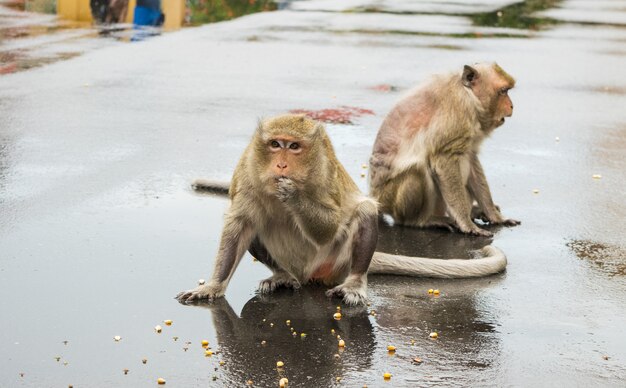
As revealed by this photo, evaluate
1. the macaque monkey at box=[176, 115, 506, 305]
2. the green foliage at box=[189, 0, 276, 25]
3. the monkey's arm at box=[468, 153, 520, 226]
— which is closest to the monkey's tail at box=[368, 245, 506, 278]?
the macaque monkey at box=[176, 115, 506, 305]

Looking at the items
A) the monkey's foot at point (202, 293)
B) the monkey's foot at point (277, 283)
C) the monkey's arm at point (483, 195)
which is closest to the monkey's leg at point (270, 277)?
the monkey's foot at point (277, 283)

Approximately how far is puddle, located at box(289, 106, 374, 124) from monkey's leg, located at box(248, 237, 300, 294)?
5663 millimetres

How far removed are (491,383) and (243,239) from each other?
74.5 inches

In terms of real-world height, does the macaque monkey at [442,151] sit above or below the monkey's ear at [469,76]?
below

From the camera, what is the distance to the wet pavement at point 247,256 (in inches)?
233

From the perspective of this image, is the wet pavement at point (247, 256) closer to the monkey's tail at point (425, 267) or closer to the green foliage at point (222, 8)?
the monkey's tail at point (425, 267)

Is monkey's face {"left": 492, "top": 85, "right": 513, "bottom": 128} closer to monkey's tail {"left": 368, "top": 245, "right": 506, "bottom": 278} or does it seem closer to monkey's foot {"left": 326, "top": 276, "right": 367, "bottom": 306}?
monkey's tail {"left": 368, "top": 245, "right": 506, "bottom": 278}

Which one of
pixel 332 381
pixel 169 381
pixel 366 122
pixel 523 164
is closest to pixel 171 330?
pixel 169 381

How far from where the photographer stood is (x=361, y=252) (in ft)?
22.9

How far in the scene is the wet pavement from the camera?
5.92m

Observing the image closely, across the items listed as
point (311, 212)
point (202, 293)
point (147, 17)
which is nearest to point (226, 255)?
point (202, 293)

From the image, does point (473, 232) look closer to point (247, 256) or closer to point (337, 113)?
point (247, 256)

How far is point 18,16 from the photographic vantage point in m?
21.5

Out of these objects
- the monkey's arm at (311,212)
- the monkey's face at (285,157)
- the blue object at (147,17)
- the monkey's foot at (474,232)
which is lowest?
the blue object at (147,17)
